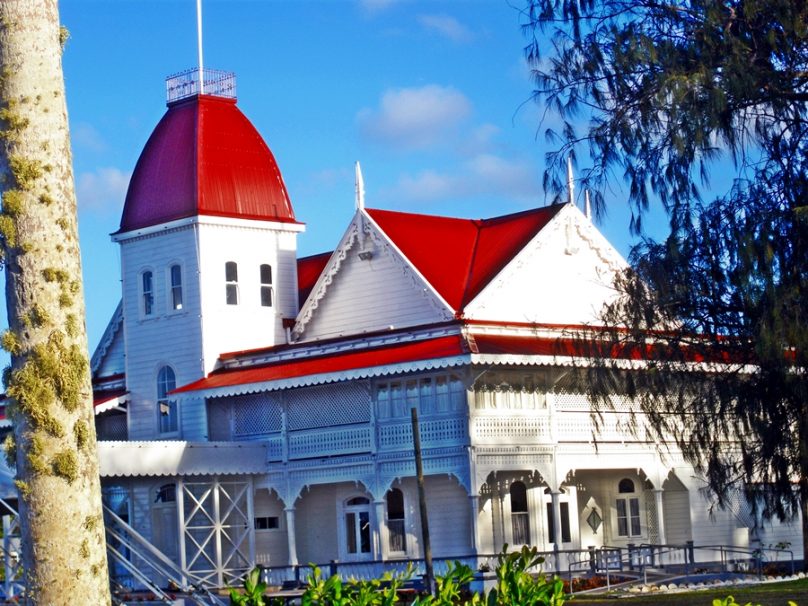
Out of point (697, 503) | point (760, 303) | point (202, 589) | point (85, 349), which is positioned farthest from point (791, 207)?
point (697, 503)

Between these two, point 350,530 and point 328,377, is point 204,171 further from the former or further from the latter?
point 350,530

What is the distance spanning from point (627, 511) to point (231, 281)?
Answer: 13.6 meters

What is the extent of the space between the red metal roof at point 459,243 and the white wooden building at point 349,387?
73 mm

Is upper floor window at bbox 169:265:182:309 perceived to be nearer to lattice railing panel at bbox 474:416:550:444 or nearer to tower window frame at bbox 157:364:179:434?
tower window frame at bbox 157:364:179:434

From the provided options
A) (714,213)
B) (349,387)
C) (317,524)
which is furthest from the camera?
(317,524)

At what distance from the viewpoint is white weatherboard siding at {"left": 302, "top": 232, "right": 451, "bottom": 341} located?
40.2 m

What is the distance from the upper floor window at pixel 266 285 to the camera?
45031 millimetres

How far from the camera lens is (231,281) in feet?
145

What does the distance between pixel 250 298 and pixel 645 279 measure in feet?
65.9

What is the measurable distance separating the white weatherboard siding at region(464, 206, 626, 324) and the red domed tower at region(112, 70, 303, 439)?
836 cm

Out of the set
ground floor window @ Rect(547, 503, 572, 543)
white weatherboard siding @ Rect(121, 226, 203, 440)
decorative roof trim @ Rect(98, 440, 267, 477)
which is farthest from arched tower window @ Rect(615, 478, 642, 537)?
white weatherboard siding @ Rect(121, 226, 203, 440)

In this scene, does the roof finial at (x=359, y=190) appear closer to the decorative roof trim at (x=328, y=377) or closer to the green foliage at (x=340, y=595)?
the decorative roof trim at (x=328, y=377)

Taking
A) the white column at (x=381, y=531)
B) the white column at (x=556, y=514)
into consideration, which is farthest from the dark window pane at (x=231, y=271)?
the white column at (x=556, y=514)

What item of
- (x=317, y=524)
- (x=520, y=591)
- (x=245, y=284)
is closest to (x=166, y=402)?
(x=245, y=284)
